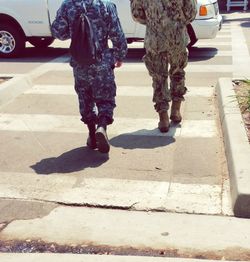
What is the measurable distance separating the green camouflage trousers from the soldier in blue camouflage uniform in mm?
662

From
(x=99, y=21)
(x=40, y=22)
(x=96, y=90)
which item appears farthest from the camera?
(x=40, y=22)

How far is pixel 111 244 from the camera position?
3.38m

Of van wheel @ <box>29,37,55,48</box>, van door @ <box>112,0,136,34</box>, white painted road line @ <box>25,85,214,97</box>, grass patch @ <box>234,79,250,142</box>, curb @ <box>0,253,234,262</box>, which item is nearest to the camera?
curb @ <box>0,253,234,262</box>

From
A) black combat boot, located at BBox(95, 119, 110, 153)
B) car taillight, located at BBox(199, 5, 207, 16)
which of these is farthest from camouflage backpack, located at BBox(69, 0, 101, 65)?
car taillight, located at BBox(199, 5, 207, 16)

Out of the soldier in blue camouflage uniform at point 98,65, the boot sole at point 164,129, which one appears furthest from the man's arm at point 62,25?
the boot sole at point 164,129

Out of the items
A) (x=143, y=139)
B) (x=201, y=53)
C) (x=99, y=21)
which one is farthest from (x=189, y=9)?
(x=201, y=53)

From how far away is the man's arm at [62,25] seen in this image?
15.2 feet

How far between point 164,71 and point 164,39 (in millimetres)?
363

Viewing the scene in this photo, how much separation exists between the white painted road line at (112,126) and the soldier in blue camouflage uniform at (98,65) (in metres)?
0.80

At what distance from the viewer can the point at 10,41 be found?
1092 centimetres

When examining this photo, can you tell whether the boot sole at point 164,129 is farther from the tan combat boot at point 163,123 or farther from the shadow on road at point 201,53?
the shadow on road at point 201,53

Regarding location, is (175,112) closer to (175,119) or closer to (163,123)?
(175,119)

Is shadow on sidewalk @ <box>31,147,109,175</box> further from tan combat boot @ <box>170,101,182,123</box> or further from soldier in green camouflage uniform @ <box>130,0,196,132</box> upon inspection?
tan combat boot @ <box>170,101,182,123</box>

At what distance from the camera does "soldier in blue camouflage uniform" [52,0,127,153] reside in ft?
15.1
